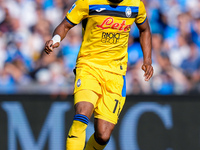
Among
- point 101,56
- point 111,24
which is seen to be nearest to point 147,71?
point 101,56

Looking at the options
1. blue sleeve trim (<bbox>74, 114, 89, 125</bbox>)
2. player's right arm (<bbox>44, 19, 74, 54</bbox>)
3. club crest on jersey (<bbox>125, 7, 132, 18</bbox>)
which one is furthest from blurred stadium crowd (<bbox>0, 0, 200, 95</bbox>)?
blue sleeve trim (<bbox>74, 114, 89, 125</bbox>)

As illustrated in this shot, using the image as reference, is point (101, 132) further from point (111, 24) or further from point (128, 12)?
point (128, 12)

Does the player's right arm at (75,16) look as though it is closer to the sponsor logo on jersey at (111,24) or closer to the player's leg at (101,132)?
the sponsor logo on jersey at (111,24)

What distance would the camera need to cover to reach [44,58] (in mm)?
8836

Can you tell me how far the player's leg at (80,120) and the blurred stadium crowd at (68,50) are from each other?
2531 mm

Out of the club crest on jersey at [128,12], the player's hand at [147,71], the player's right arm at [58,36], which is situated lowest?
the player's hand at [147,71]

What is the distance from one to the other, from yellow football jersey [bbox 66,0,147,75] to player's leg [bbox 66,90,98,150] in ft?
1.64

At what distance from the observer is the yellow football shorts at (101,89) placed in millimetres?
5441

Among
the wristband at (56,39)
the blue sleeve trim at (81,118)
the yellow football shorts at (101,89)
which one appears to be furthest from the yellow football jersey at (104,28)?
the blue sleeve trim at (81,118)

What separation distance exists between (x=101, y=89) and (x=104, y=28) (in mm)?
784

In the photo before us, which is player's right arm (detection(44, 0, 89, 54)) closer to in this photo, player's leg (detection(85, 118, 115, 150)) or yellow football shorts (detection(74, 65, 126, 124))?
yellow football shorts (detection(74, 65, 126, 124))

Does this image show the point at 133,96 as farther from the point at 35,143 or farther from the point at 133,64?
the point at 35,143

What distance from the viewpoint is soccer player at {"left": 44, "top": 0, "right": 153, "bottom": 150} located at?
5.45 metres


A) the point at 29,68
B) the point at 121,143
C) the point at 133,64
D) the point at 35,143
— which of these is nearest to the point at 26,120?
the point at 35,143
